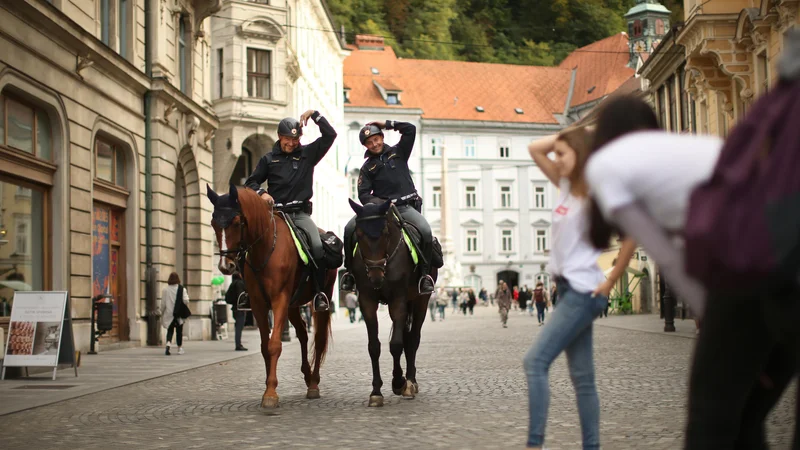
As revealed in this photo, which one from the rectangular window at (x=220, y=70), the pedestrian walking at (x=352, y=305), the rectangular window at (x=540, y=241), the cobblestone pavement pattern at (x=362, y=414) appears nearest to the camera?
the cobblestone pavement pattern at (x=362, y=414)

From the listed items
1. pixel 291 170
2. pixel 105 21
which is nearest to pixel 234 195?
pixel 291 170

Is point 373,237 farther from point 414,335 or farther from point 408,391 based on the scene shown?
point 408,391

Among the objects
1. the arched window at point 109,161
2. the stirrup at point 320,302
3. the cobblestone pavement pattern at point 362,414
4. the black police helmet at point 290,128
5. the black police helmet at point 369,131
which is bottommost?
the cobblestone pavement pattern at point 362,414

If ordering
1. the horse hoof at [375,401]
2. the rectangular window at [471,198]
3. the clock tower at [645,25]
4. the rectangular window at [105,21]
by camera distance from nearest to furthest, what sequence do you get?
the horse hoof at [375,401] → the rectangular window at [105,21] → the clock tower at [645,25] → the rectangular window at [471,198]

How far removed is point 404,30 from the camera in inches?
3917

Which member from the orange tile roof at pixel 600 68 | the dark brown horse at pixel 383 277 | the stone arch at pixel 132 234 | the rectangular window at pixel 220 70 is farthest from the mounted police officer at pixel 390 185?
the orange tile roof at pixel 600 68

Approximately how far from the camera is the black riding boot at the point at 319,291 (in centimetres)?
1152

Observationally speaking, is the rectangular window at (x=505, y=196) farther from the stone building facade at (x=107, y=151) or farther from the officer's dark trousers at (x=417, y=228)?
the officer's dark trousers at (x=417, y=228)

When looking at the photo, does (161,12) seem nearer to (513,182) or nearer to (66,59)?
(66,59)

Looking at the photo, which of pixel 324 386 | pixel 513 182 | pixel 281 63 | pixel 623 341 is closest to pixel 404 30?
pixel 513 182

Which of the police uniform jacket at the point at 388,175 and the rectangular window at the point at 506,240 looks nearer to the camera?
the police uniform jacket at the point at 388,175

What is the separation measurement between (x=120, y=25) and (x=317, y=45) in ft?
118

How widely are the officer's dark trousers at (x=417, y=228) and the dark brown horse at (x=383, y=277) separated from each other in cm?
15

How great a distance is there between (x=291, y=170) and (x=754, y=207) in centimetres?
895
